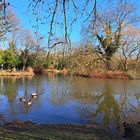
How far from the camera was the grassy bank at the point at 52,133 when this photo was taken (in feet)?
29.1

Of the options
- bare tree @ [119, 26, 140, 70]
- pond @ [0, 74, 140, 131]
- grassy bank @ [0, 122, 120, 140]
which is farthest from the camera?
bare tree @ [119, 26, 140, 70]

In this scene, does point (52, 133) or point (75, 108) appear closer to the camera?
point (52, 133)

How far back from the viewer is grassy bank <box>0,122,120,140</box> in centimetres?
888

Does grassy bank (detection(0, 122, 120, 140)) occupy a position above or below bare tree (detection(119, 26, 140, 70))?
below

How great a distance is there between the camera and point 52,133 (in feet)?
32.9

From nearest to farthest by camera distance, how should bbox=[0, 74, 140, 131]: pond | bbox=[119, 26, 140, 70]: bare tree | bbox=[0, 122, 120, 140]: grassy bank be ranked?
bbox=[0, 122, 120, 140]: grassy bank
bbox=[0, 74, 140, 131]: pond
bbox=[119, 26, 140, 70]: bare tree

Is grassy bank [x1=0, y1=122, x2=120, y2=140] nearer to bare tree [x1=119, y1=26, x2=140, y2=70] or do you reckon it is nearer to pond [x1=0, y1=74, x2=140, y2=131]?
pond [x1=0, y1=74, x2=140, y2=131]

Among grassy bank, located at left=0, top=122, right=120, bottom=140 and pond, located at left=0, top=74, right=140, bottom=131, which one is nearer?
grassy bank, located at left=0, top=122, right=120, bottom=140

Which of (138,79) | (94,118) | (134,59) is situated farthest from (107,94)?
(134,59)

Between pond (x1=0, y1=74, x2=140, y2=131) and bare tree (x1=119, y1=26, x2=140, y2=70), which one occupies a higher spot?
bare tree (x1=119, y1=26, x2=140, y2=70)

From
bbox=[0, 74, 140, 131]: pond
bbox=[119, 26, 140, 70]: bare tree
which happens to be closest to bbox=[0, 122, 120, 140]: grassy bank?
bbox=[0, 74, 140, 131]: pond

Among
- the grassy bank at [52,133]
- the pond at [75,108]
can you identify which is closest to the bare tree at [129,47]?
the pond at [75,108]

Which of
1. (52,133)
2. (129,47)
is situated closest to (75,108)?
(52,133)

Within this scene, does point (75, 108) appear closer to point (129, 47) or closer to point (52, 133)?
point (52, 133)
